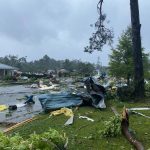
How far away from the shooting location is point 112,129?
10070 millimetres

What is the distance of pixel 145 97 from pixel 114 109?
454cm

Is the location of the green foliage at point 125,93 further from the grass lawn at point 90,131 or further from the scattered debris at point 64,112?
the scattered debris at point 64,112

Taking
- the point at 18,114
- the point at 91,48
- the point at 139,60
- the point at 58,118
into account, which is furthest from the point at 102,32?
the point at 58,118

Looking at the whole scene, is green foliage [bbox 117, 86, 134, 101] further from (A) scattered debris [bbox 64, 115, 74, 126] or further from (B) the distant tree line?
(B) the distant tree line

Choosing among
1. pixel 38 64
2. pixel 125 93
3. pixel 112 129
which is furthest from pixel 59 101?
pixel 38 64

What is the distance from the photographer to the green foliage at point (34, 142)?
249 inches

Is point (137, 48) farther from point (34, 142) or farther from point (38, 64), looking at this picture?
point (38, 64)

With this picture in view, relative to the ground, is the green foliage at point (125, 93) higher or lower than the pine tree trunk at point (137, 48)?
lower

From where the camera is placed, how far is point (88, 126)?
1188 centimetres

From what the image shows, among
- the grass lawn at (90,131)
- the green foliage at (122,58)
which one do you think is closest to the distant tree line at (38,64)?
the green foliage at (122,58)

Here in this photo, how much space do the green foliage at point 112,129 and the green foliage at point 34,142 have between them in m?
3.05

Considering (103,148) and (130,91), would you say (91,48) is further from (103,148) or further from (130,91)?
(103,148)

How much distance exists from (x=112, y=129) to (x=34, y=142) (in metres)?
3.75

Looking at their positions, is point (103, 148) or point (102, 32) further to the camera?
point (102, 32)
